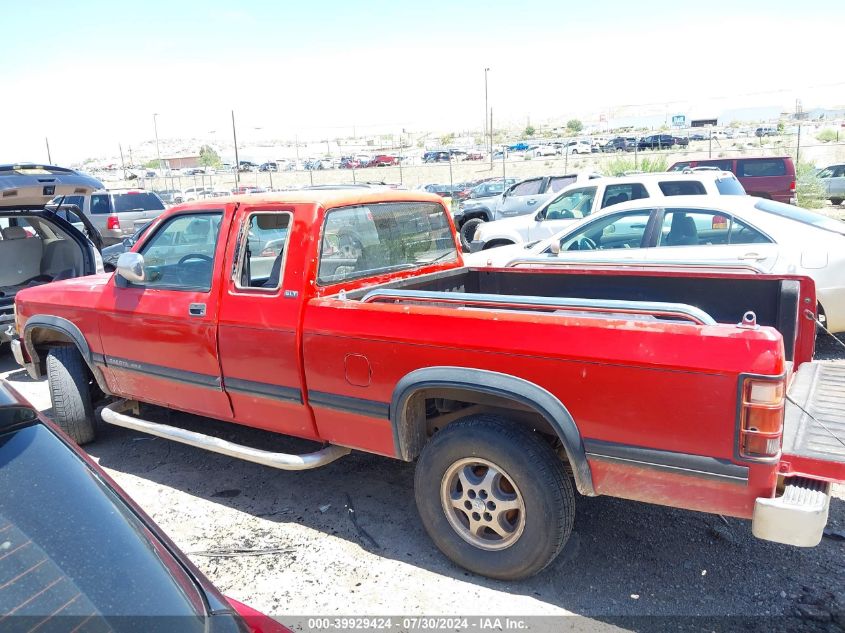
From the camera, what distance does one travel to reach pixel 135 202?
60.6ft

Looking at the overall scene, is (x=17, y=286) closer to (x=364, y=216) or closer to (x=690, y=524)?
(x=364, y=216)

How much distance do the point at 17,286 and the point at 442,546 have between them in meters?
7.08

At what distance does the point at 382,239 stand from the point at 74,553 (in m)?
3.01

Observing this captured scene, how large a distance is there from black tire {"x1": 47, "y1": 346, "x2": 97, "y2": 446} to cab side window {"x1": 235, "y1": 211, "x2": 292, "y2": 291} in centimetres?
189

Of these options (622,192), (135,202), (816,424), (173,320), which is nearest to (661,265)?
(816,424)

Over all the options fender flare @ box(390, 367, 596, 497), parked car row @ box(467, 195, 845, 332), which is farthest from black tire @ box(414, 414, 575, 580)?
parked car row @ box(467, 195, 845, 332)

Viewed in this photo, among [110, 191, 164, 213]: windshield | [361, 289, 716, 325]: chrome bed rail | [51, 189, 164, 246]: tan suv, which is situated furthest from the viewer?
[110, 191, 164, 213]: windshield

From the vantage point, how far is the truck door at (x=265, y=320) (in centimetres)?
374

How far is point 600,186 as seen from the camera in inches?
409

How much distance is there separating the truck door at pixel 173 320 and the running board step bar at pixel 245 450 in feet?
0.57


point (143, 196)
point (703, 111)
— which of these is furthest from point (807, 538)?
point (703, 111)

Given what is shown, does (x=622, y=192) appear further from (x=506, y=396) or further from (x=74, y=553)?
(x=74, y=553)

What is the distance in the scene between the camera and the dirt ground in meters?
3.07

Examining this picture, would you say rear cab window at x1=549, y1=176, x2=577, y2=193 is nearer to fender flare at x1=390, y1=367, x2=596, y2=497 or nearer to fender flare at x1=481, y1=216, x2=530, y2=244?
fender flare at x1=481, y1=216, x2=530, y2=244
